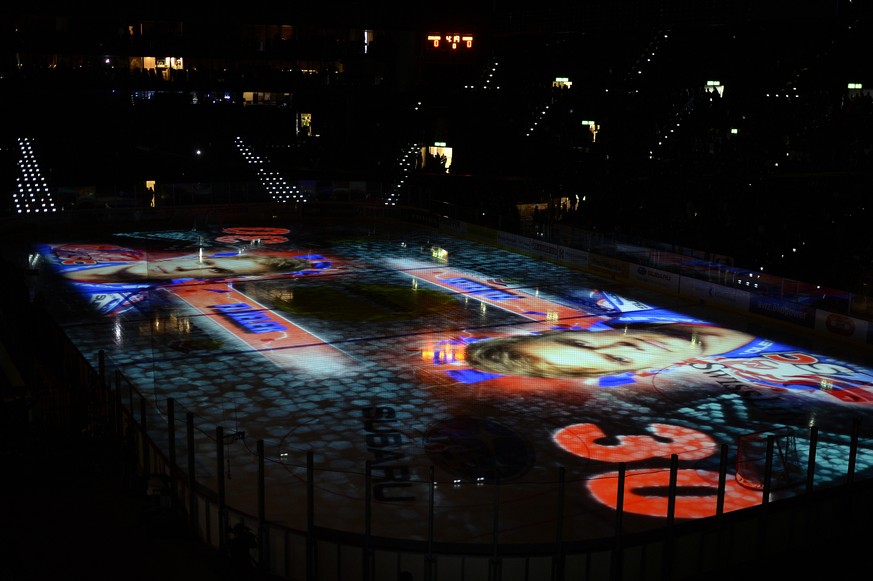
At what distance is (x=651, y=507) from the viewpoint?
37.2ft

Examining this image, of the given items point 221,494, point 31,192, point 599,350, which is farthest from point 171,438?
point 31,192

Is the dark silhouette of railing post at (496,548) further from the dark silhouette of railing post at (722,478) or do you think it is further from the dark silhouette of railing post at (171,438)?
the dark silhouette of railing post at (171,438)

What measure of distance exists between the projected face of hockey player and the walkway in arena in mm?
80

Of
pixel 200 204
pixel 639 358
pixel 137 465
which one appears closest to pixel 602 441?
pixel 639 358

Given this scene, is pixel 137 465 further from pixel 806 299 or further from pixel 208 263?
pixel 208 263

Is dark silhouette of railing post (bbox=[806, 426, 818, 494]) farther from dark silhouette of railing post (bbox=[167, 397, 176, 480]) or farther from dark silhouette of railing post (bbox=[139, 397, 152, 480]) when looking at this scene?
dark silhouette of railing post (bbox=[139, 397, 152, 480])

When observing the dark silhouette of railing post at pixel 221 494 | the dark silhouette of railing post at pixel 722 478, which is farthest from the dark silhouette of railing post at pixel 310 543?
the dark silhouette of railing post at pixel 722 478

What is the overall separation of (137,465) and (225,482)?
207 centimetres

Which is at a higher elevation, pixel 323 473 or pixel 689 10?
pixel 689 10

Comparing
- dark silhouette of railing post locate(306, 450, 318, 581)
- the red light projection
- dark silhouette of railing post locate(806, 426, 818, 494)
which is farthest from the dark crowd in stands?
dark silhouette of railing post locate(306, 450, 318, 581)

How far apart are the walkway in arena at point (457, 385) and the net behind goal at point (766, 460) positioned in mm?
34

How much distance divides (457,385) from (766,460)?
8464mm

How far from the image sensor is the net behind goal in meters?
11.2

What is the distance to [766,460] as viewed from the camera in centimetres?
1116
